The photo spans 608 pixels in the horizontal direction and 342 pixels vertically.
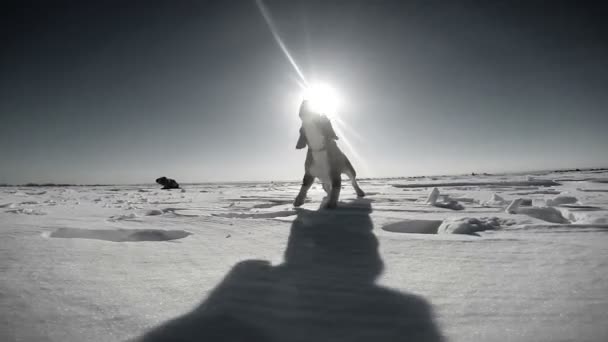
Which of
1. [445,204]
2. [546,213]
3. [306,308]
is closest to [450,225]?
[546,213]

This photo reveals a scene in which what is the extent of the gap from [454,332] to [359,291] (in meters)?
0.33

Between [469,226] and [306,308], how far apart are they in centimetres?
146

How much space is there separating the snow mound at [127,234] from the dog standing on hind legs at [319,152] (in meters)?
1.60

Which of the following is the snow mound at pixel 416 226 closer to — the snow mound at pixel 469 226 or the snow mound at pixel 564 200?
the snow mound at pixel 469 226

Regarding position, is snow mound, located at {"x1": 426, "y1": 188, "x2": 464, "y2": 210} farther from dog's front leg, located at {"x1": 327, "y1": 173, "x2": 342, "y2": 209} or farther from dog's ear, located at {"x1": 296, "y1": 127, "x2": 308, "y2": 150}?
dog's ear, located at {"x1": 296, "y1": 127, "x2": 308, "y2": 150}

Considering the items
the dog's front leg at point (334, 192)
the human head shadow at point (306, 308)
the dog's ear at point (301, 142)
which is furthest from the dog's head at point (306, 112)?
the human head shadow at point (306, 308)

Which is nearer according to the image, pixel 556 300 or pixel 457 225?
pixel 556 300

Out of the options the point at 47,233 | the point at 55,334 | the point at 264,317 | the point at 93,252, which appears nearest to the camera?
the point at 55,334

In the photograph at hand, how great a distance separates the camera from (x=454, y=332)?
745 millimetres

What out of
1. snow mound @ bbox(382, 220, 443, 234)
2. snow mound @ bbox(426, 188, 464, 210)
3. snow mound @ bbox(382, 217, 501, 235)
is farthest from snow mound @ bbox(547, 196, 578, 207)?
snow mound @ bbox(382, 220, 443, 234)

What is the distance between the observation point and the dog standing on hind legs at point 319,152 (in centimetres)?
288

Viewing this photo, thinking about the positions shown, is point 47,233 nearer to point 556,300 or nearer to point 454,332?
point 454,332

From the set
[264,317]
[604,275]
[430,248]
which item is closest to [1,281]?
[264,317]

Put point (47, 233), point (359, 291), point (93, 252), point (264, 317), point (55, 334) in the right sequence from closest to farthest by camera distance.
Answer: point (55, 334) < point (264, 317) < point (359, 291) < point (93, 252) < point (47, 233)
